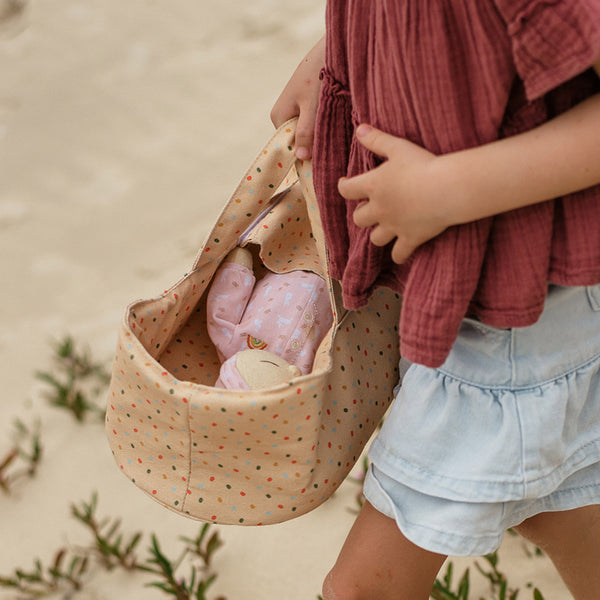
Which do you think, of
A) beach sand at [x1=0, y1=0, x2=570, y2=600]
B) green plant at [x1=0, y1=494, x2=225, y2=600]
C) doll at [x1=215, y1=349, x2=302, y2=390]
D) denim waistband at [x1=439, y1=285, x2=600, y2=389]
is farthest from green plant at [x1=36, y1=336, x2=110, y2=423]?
denim waistband at [x1=439, y1=285, x2=600, y2=389]

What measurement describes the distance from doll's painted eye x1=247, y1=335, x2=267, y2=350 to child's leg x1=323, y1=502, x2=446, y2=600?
292mm

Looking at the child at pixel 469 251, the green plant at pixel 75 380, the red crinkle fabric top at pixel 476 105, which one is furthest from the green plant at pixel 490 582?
the green plant at pixel 75 380

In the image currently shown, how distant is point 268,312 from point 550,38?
1.95 feet

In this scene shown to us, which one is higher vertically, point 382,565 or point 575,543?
point 382,565

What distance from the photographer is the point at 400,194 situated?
2.92 feet

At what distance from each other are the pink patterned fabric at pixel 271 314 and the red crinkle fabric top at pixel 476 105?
23 centimetres

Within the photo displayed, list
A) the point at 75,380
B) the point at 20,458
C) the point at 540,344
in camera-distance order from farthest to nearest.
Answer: the point at 75,380 < the point at 20,458 < the point at 540,344

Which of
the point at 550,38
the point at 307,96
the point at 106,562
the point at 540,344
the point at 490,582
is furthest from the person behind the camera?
the point at 106,562

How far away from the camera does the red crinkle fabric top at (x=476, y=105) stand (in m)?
0.76

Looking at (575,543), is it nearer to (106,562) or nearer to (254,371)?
(254,371)

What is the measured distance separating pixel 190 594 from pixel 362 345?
80cm

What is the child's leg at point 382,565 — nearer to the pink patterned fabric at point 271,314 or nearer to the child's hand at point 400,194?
the pink patterned fabric at point 271,314

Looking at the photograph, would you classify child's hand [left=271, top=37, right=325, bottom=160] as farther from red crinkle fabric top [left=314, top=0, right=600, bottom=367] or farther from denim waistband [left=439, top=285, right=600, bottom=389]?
denim waistband [left=439, top=285, right=600, bottom=389]

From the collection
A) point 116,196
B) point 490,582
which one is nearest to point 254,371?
point 490,582
